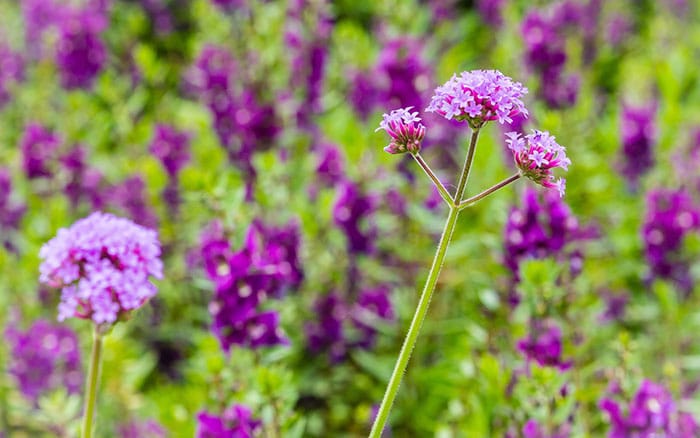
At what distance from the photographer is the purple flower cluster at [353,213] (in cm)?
351

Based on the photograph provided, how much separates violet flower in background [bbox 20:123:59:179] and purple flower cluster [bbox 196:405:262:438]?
224 cm

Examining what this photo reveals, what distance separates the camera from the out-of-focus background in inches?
106

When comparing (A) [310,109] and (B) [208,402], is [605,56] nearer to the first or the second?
(A) [310,109]

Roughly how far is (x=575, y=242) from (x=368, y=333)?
1.03 metres

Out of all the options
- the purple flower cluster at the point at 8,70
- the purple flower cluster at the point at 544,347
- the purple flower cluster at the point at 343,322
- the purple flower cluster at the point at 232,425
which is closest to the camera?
the purple flower cluster at the point at 232,425

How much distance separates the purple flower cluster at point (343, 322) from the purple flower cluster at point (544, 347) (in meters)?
1.08

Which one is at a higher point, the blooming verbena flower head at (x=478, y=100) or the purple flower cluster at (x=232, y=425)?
the blooming verbena flower head at (x=478, y=100)

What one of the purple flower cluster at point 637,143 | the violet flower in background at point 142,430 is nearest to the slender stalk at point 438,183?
the violet flower in background at point 142,430

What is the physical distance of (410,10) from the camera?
4.92 meters

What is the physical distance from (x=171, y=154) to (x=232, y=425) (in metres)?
2.07

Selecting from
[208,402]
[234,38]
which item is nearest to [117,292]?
[208,402]

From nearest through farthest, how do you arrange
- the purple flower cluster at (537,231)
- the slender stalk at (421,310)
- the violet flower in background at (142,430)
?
the slender stalk at (421,310), the purple flower cluster at (537,231), the violet flower in background at (142,430)

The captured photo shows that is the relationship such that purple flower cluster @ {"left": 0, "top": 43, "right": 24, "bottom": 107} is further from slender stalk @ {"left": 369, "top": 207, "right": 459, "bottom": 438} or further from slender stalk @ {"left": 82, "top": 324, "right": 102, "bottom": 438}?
slender stalk @ {"left": 369, "top": 207, "right": 459, "bottom": 438}

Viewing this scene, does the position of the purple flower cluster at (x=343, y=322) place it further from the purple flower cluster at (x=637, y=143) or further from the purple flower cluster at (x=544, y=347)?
the purple flower cluster at (x=637, y=143)
